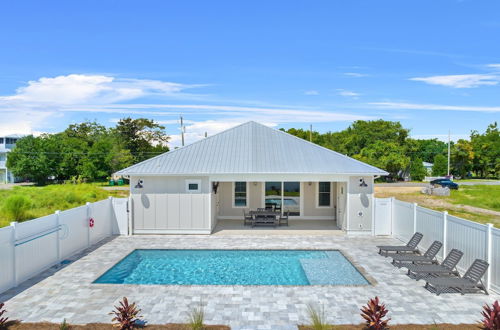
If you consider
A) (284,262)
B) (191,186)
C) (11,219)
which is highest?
(191,186)

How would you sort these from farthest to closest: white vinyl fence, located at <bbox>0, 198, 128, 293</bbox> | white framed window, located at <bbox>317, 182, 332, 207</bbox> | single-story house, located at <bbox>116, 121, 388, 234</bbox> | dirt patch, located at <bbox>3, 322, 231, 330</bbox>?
white framed window, located at <bbox>317, 182, 332, 207</bbox> → single-story house, located at <bbox>116, 121, 388, 234</bbox> → white vinyl fence, located at <bbox>0, 198, 128, 293</bbox> → dirt patch, located at <bbox>3, 322, 231, 330</bbox>

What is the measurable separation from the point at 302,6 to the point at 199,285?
A: 16411 mm

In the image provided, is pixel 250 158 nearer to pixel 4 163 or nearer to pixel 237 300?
pixel 237 300

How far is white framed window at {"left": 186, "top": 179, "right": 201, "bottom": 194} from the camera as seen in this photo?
15.7m

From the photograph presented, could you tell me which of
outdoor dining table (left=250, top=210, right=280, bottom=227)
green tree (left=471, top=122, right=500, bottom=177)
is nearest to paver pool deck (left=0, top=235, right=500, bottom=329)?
outdoor dining table (left=250, top=210, right=280, bottom=227)

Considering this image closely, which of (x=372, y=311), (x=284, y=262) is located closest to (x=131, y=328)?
(x=372, y=311)

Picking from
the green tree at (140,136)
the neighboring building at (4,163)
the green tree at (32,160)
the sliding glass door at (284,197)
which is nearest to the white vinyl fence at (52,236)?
the sliding glass door at (284,197)

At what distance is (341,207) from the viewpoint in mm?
16953

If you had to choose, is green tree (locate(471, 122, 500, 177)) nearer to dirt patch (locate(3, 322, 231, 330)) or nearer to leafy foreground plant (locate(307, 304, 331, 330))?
leafy foreground plant (locate(307, 304, 331, 330))

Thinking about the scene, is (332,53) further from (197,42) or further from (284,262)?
(284,262)

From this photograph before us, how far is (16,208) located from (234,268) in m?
10.6

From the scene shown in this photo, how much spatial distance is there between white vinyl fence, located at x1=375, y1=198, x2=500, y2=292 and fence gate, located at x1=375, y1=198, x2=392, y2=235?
0.36 m

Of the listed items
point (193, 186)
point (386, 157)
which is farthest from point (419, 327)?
point (386, 157)

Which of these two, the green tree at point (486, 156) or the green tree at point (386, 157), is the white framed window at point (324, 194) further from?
the green tree at point (486, 156)
